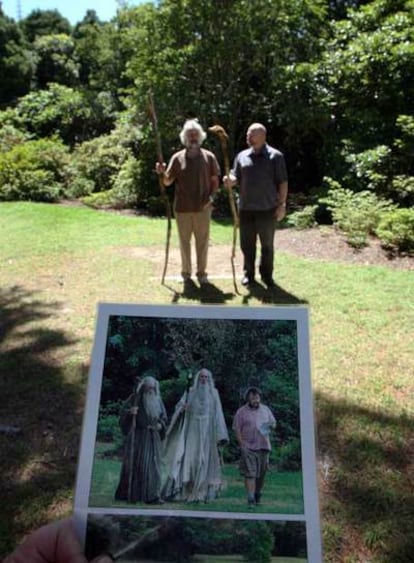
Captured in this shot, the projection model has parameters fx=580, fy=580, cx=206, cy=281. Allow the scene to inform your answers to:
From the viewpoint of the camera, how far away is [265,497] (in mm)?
1491

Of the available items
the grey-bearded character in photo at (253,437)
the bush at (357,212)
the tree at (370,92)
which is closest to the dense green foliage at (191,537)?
the grey-bearded character in photo at (253,437)

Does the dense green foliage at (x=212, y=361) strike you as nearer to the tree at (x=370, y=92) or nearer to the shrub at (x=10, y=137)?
the tree at (x=370, y=92)

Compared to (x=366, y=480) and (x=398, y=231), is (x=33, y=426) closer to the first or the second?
(x=366, y=480)

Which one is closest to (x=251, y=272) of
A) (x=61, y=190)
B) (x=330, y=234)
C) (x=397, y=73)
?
(x=330, y=234)

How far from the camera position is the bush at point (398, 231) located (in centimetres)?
779

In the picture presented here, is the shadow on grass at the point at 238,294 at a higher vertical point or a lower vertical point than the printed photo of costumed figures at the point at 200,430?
lower

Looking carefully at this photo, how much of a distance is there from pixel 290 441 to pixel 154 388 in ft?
1.29

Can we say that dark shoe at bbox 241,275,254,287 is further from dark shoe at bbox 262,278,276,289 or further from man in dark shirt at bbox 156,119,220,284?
man in dark shirt at bbox 156,119,220,284

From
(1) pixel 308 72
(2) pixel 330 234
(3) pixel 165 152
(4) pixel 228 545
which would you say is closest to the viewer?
(4) pixel 228 545

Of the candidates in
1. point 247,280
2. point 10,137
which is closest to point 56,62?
point 10,137

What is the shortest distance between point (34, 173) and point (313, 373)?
11.0m

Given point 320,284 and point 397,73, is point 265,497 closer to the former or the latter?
point 320,284

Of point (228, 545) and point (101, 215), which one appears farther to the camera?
point (101, 215)

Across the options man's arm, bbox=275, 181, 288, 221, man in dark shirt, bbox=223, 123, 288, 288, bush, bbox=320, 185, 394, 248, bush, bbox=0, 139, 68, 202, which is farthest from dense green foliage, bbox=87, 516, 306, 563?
bush, bbox=0, 139, 68, 202
